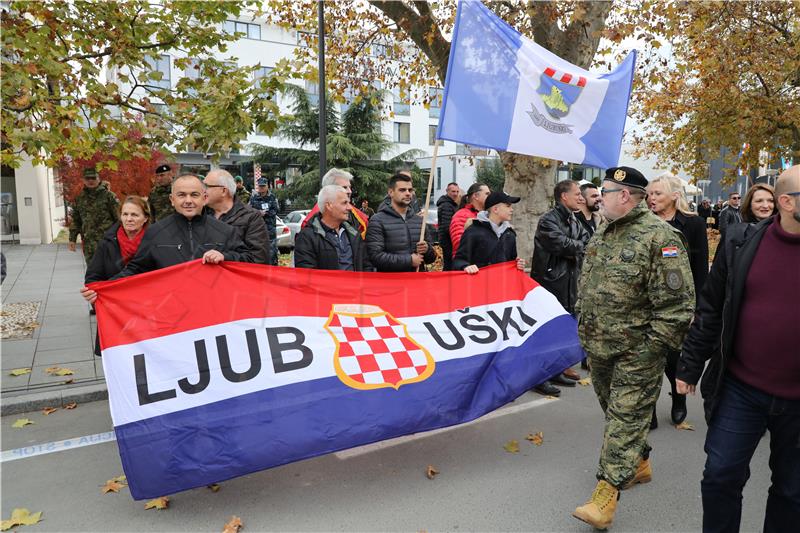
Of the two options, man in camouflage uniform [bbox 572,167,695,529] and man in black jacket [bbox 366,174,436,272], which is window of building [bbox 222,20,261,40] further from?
man in camouflage uniform [bbox 572,167,695,529]

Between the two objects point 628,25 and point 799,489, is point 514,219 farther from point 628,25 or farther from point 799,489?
point 799,489

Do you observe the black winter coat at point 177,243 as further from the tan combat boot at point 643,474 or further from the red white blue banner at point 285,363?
the tan combat boot at point 643,474

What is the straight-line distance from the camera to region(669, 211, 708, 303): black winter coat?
4898mm

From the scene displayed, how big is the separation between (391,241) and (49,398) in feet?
11.5

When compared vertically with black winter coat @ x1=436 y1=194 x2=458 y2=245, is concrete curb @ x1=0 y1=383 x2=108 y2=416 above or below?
below

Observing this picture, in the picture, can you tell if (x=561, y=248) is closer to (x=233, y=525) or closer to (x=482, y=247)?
(x=482, y=247)

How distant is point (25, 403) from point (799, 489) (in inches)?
230

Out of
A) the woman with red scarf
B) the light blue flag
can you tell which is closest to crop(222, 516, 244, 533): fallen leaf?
the woman with red scarf

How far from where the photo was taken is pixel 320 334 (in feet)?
13.0

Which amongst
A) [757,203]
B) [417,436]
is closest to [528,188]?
[757,203]

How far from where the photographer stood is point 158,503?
3.50 m

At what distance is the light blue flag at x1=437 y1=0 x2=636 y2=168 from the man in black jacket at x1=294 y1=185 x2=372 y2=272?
3.42ft

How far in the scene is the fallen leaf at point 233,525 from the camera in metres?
3.23

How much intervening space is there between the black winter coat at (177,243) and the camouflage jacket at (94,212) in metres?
5.18
